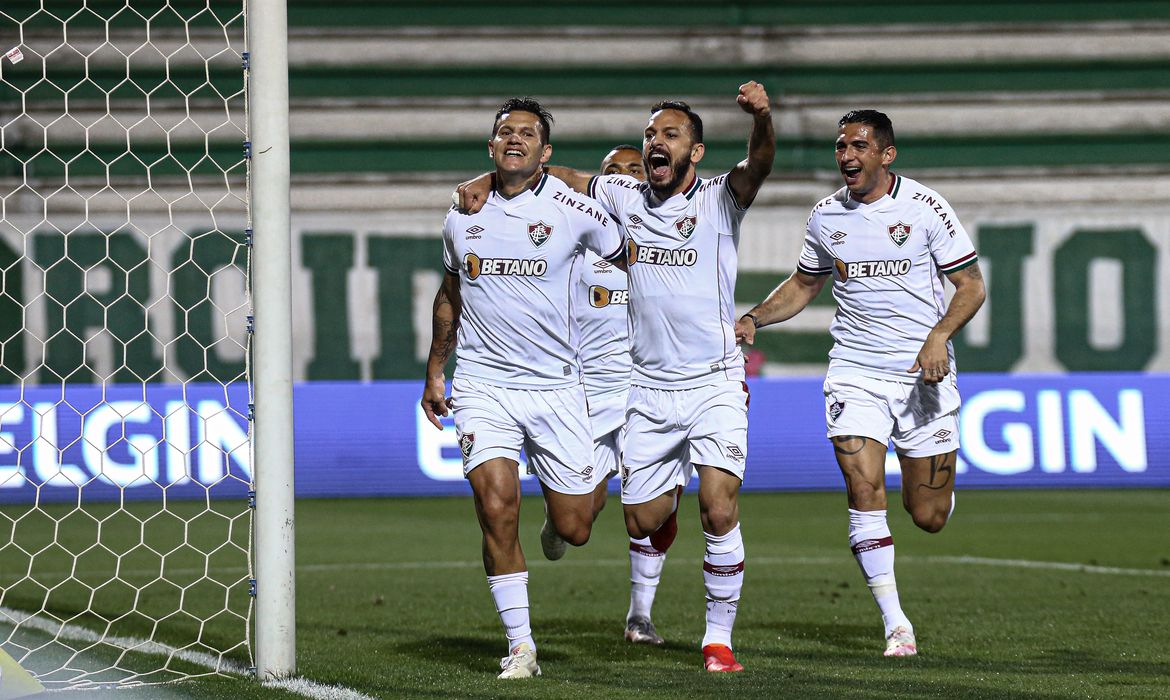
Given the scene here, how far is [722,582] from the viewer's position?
5.60m

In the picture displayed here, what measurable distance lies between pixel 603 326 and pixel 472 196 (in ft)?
6.98

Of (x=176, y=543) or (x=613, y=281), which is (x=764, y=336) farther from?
(x=613, y=281)

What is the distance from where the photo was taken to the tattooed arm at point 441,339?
18.5 feet

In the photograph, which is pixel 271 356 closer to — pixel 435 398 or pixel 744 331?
pixel 435 398

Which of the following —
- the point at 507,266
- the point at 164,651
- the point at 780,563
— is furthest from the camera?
the point at 780,563

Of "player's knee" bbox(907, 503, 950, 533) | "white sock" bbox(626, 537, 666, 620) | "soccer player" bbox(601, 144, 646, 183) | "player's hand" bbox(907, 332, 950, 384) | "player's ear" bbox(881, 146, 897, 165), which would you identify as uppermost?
"soccer player" bbox(601, 144, 646, 183)

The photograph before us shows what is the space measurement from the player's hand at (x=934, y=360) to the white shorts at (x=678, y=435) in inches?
27.2

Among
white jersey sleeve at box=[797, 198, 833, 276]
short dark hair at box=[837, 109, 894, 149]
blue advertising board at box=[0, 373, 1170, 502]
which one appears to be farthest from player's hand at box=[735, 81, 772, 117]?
blue advertising board at box=[0, 373, 1170, 502]

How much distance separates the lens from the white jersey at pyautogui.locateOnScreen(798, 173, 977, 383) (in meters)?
6.18

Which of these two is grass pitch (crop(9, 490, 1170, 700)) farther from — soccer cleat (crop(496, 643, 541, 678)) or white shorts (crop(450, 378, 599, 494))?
white shorts (crop(450, 378, 599, 494))

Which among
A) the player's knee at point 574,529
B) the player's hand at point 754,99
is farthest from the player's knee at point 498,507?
the player's hand at point 754,99

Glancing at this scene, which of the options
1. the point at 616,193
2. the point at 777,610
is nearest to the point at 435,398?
the point at 616,193

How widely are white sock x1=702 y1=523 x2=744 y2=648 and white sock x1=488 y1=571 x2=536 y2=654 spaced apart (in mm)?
642

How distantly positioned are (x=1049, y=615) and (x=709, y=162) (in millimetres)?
13695
